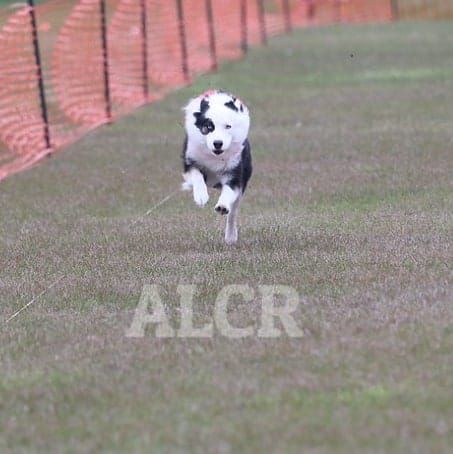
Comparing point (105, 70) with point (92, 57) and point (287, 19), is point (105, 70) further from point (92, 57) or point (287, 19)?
point (287, 19)

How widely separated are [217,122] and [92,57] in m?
11.1

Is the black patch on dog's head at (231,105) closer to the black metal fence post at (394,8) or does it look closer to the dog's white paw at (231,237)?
the dog's white paw at (231,237)

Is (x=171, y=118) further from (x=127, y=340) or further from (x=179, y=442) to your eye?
(x=179, y=442)

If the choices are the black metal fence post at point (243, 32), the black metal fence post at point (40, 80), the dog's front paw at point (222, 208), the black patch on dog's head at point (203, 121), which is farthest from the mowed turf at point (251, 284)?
the black metal fence post at point (243, 32)

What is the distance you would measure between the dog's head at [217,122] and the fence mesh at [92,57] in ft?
17.1

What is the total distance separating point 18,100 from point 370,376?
11.4 metres

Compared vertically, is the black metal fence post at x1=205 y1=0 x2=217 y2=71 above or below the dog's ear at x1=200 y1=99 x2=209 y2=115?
below

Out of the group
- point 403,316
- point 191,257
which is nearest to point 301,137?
point 191,257

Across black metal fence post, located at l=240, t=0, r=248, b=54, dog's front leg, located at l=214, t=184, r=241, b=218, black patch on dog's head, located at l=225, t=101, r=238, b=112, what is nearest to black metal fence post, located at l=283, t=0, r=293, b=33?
black metal fence post, located at l=240, t=0, r=248, b=54

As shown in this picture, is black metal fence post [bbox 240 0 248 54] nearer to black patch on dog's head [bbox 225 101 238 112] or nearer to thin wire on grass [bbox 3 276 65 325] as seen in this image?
black patch on dog's head [bbox 225 101 238 112]

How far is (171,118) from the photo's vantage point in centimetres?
1928

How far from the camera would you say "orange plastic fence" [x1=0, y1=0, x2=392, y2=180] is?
17.0m

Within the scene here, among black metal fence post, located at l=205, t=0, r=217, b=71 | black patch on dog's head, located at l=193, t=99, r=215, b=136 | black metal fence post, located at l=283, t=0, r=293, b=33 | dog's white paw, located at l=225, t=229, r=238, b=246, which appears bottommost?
black metal fence post, located at l=283, t=0, r=293, b=33

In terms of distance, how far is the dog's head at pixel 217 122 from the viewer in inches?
395
